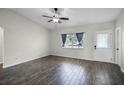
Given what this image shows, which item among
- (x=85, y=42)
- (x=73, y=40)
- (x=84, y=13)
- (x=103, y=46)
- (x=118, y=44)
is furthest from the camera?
(x=73, y=40)

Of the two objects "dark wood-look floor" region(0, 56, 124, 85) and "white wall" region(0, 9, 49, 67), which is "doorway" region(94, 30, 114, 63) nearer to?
"dark wood-look floor" region(0, 56, 124, 85)

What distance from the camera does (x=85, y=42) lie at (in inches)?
229

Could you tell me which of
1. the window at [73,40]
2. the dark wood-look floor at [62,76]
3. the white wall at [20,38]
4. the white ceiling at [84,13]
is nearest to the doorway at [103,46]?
the white ceiling at [84,13]

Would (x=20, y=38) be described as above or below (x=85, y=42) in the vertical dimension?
above

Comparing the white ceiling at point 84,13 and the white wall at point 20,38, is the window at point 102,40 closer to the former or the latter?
the white ceiling at point 84,13

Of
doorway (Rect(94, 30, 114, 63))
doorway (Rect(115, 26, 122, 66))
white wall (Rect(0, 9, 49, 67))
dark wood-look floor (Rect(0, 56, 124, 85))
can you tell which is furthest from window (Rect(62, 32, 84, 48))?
dark wood-look floor (Rect(0, 56, 124, 85))

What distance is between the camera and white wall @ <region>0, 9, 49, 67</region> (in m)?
4.19

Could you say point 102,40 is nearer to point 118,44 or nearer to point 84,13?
point 118,44

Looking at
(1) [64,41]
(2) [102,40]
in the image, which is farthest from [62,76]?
(1) [64,41]

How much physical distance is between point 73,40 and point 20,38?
396cm

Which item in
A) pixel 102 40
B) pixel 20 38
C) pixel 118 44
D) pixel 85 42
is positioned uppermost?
pixel 20 38
